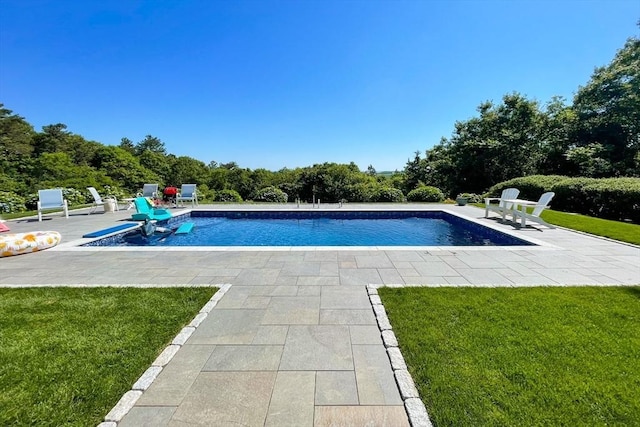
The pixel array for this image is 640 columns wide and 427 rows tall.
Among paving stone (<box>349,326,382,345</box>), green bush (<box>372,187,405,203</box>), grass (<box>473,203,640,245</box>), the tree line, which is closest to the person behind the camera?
paving stone (<box>349,326,382,345</box>)

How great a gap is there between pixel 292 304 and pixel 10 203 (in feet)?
45.7

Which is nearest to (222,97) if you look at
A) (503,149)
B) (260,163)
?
(260,163)

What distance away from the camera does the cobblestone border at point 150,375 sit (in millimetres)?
1698

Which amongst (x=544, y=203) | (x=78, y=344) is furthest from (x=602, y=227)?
(x=78, y=344)

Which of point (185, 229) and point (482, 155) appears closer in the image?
point (185, 229)

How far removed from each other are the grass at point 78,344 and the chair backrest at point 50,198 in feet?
23.7

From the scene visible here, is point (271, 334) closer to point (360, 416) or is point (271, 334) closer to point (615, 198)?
point (360, 416)

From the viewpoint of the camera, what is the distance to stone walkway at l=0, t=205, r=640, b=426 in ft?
5.88

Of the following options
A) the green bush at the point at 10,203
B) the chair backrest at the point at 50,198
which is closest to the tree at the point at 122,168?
the green bush at the point at 10,203

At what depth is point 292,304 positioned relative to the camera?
10.6 feet

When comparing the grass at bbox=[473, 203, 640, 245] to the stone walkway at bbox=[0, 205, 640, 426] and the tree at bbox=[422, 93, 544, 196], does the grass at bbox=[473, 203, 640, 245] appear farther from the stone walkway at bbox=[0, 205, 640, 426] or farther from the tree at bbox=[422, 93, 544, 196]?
the tree at bbox=[422, 93, 544, 196]

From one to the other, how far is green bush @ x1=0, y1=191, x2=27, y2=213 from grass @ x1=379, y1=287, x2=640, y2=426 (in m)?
14.5

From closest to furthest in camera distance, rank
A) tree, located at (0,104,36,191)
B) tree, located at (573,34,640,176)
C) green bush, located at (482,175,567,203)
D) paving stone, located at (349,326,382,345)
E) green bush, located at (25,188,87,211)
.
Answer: paving stone, located at (349,326,382,345)
green bush, located at (25,188,87,211)
green bush, located at (482,175,567,203)
tree, located at (573,34,640,176)
tree, located at (0,104,36,191)

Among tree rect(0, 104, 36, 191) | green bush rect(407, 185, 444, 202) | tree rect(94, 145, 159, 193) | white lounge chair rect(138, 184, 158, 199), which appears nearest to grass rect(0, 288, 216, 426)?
white lounge chair rect(138, 184, 158, 199)
